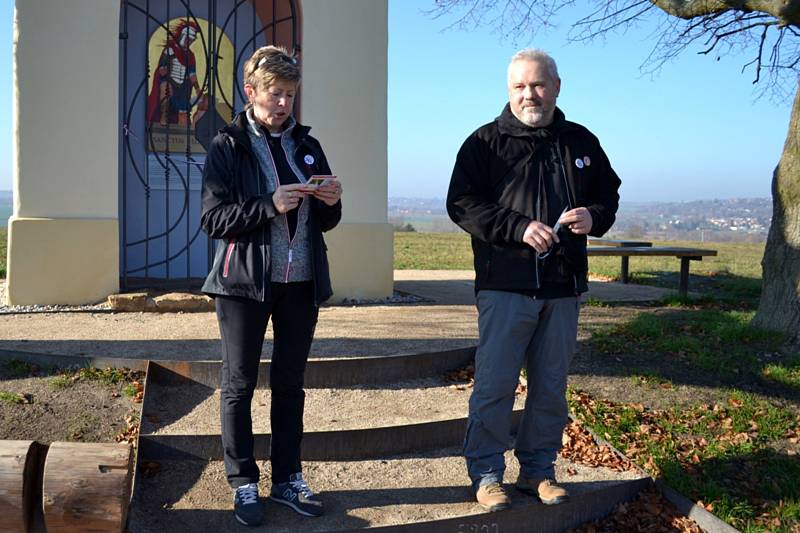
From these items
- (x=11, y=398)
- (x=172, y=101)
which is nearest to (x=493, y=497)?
(x=11, y=398)

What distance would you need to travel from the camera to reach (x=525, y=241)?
3.71 metres

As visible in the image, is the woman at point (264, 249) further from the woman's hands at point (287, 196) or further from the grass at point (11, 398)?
the grass at point (11, 398)

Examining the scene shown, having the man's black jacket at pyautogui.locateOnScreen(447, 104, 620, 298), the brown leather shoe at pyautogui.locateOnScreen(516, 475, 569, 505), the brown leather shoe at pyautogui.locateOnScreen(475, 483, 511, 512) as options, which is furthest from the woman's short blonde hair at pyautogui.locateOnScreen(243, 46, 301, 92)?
the brown leather shoe at pyautogui.locateOnScreen(516, 475, 569, 505)

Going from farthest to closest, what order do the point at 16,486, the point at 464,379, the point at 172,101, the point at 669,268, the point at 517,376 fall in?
the point at 669,268
the point at 172,101
the point at 464,379
the point at 517,376
the point at 16,486

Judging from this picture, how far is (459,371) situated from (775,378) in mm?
2251

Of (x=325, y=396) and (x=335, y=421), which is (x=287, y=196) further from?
(x=325, y=396)

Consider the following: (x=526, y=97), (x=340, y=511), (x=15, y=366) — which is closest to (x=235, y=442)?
(x=340, y=511)

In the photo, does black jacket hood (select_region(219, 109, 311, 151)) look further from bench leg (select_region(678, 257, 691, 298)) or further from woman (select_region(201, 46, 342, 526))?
bench leg (select_region(678, 257, 691, 298))

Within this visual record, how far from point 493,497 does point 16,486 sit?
2.08 m

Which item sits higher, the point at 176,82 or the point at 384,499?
the point at 176,82

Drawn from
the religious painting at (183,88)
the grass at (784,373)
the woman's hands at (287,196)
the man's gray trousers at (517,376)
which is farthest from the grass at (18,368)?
the grass at (784,373)

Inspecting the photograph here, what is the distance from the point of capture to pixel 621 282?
12.2m

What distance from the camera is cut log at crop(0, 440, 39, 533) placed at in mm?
3523

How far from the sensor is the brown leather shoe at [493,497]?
3.95 meters
